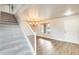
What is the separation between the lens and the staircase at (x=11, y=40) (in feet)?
7.29

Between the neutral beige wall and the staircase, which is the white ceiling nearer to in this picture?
the neutral beige wall

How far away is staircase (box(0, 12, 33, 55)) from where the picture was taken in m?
2.22

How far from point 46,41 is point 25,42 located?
0.34 m

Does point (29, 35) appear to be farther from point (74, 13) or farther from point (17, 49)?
point (74, 13)

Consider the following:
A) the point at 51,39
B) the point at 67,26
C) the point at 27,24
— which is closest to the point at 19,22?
the point at 27,24

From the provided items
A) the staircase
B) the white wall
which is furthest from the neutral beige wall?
the staircase

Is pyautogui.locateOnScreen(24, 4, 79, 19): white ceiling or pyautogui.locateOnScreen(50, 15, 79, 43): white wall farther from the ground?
pyautogui.locateOnScreen(24, 4, 79, 19): white ceiling

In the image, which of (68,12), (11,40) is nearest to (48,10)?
(68,12)

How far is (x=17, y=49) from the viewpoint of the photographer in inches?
88.0

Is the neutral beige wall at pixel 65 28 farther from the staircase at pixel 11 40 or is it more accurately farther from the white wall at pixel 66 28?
the staircase at pixel 11 40

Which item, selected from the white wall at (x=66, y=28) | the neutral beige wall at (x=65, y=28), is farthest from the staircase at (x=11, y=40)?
the white wall at (x=66, y=28)

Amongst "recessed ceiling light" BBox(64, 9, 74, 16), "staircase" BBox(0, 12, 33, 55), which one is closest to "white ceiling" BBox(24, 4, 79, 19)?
"recessed ceiling light" BBox(64, 9, 74, 16)

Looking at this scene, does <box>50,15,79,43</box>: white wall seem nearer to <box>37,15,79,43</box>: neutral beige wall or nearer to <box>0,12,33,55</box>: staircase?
<box>37,15,79,43</box>: neutral beige wall
